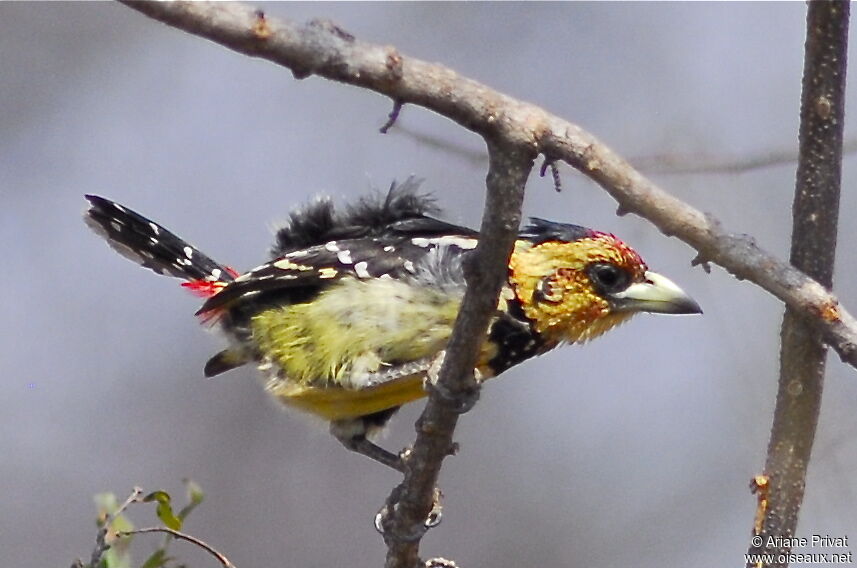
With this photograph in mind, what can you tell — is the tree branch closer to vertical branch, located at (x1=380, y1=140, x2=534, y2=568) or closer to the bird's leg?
vertical branch, located at (x1=380, y1=140, x2=534, y2=568)

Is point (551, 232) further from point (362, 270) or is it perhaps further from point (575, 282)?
point (362, 270)

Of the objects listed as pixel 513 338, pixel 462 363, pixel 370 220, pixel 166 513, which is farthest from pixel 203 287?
pixel 462 363

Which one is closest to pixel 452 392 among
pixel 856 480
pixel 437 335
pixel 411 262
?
pixel 437 335

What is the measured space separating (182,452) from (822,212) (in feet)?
13.6

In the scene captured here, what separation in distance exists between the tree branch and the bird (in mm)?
774

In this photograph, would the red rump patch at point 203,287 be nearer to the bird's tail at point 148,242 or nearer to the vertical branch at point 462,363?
the bird's tail at point 148,242

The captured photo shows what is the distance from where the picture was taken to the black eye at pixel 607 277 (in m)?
3.36

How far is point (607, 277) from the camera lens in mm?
3363

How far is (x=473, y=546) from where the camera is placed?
5.82m

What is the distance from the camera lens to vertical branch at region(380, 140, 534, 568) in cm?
217

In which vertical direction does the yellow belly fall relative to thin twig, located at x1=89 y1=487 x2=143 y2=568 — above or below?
above

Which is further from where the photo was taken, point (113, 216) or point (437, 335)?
point (113, 216)

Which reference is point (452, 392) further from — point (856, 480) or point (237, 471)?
point (237, 471)

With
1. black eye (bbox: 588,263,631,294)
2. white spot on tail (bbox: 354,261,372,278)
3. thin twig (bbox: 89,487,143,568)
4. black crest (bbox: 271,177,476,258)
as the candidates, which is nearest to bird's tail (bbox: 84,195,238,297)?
black crest (bbox: 271,177,476,258)
